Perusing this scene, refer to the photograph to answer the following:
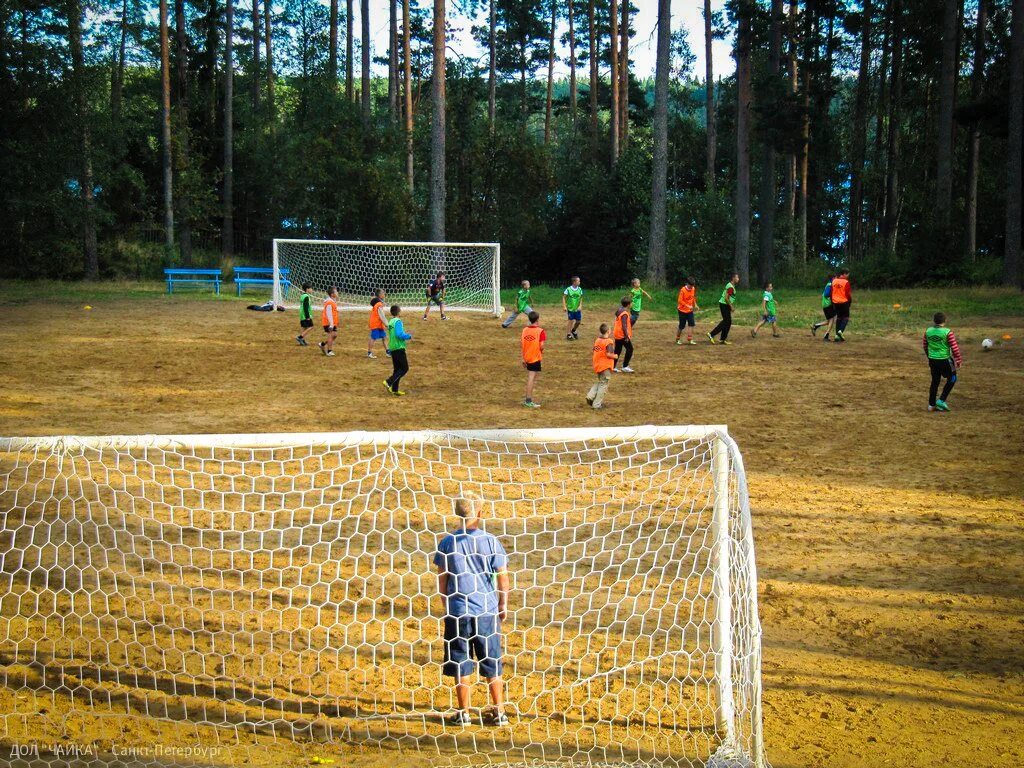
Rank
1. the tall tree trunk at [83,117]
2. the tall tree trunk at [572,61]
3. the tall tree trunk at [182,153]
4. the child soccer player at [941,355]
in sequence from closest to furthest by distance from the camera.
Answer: the child soccer player at [941,355], the tall tree trunk at [83,117], the tall tree trunk at [182,153], the tall tree trunk at [572,61]

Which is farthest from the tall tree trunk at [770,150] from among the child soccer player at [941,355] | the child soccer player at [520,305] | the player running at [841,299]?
the child soccer player at [941,355]

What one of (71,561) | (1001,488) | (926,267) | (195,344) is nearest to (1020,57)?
(926,267)

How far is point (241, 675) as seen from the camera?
22.0 feet

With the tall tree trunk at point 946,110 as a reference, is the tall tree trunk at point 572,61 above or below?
above

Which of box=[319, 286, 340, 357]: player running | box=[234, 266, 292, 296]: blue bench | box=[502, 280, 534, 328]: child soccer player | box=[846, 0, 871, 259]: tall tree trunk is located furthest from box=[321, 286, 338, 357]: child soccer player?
box=[846, 0, 871, 259]: tall tree trunk

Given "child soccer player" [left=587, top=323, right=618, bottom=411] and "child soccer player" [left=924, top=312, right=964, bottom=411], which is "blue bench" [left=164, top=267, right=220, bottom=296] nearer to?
"child soccer player" [left=587, top=323, right=618, bottom=411]

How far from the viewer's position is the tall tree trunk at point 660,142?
32.8 metres

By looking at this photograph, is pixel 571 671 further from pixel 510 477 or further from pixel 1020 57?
pixel 1020 57

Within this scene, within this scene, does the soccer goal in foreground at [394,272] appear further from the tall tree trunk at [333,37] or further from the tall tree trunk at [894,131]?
the tall tree trunk at [894,131]

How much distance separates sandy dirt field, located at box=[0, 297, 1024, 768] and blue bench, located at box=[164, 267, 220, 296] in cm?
563

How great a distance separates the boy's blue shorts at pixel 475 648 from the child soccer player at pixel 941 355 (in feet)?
34.8

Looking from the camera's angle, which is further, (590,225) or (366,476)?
(590,225)

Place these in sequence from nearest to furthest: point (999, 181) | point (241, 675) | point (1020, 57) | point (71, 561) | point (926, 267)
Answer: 1. point (241, 675)
2. point (71, 561)
3. point (1020, 57)
4. point (926, 267)
5. point (999, 181)

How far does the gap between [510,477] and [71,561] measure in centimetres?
479
